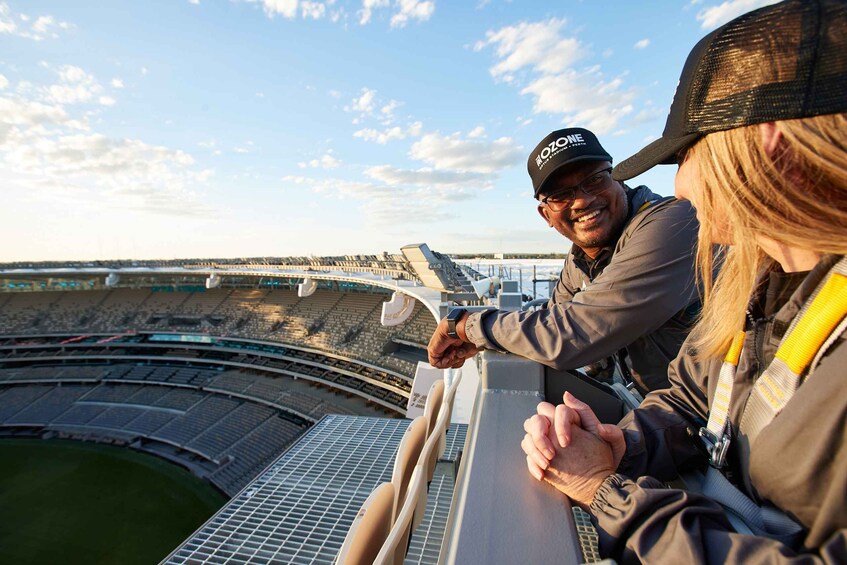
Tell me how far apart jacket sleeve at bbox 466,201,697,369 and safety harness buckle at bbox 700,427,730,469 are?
616 mm

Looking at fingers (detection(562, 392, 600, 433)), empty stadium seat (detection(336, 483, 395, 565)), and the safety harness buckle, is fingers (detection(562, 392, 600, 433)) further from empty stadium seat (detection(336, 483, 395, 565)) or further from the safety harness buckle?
empty stadium seat (detection(336, 483, 395, 565))

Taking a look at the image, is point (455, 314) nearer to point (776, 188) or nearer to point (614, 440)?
point (614, 440)

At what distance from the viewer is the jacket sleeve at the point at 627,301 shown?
167 cm

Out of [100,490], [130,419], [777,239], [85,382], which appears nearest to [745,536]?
[777,239]

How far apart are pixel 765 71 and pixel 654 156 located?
→ 31 centimetres

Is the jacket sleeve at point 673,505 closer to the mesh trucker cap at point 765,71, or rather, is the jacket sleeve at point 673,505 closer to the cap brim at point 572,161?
the mesh trucker cap at point 765,71

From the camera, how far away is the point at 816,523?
70cm

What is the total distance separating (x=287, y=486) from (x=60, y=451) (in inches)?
964

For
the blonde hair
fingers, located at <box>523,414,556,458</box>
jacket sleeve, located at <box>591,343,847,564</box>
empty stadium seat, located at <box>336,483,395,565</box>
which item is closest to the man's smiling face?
jacket sleeve, located at <box>591,343,847,564</box>

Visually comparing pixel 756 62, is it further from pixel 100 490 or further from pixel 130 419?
pixel 130 419

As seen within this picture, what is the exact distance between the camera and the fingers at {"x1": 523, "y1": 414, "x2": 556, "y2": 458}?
1066 millimetres

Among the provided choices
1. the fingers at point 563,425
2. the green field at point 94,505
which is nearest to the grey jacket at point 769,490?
the fingers at point 563,425

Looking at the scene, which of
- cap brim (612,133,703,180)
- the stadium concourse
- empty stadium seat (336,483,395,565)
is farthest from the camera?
the stadium concourse

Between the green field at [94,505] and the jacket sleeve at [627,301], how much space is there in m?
18.1
